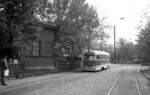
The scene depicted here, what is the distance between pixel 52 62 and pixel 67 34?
4.34 metres

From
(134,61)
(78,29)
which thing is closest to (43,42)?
(78,29)

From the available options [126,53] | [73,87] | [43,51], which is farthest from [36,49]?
[126,53]

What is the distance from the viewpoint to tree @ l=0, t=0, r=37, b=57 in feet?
39.7

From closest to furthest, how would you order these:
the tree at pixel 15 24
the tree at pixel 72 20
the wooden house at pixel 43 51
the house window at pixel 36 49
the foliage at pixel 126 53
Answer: the tree at pixel 15 24 → the wooden house at pixel 43 51 → the house window at pixel 36 49 → the tree at pixel 72 20 → the foliage at pixel 126 53

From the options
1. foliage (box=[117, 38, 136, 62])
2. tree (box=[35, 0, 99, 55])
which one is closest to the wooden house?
tree (box=[35, 0, 99, 55])

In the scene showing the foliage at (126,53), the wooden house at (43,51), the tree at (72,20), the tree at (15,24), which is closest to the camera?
the tree at (15,24)

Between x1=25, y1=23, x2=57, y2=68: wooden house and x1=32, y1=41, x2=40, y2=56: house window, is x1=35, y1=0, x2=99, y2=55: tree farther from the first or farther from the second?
x1=32, y1=41, x2=40, y2=56: house window

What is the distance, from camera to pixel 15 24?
12.6m

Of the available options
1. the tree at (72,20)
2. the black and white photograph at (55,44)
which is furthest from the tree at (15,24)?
the tree at (72,20)

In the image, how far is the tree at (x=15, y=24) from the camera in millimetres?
12094

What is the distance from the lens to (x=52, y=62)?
80.0ft

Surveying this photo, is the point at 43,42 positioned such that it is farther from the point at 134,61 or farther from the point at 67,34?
the point at 134,61

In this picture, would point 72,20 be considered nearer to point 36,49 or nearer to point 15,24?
point 36,49

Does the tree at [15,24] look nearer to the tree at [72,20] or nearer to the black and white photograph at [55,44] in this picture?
the black and white photograph at [55,44]
